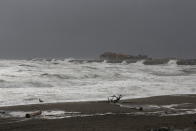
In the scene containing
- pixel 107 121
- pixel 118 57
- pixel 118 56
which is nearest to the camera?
pixel 107 121

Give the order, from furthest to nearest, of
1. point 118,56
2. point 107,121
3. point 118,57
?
point 118,56, point 118,57, point 107,121

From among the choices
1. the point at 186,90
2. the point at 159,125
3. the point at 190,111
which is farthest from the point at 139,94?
the point at 159,125

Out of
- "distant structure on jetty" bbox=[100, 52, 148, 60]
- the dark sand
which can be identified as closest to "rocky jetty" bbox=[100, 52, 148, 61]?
"distant structure on jetty" bbox=[100, 52, 148, 60]

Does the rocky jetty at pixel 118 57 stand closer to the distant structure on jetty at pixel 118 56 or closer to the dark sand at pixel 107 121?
the distant structure on jetty at pixel 118 56

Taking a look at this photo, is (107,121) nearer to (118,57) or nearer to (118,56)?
(118,57)

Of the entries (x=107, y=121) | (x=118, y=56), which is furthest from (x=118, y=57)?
(x=107, y=121)

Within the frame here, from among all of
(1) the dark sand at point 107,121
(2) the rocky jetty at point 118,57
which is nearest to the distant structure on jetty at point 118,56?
(2) the rocky jetty at point 118,57

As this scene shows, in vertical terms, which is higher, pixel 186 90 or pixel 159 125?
pixel 186 90

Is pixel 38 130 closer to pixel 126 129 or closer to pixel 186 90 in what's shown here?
pixel 126 129

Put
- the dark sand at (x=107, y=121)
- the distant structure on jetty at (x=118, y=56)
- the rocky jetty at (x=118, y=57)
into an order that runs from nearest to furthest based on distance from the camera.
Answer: the dark sand at (x=107, y=121) < the rocky jetty at (x=118, y=57) < the distant structure on jetty at (x=118, y=56)

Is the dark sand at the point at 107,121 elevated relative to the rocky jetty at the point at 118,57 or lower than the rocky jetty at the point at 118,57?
lower

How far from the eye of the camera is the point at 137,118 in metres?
10.8

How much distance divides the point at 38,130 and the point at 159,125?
3.09m

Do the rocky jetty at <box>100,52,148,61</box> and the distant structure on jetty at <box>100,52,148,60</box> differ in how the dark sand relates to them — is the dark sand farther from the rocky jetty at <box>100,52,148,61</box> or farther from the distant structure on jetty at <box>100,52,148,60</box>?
the distant structure on jetty at <box>100,52,148,60</box>
